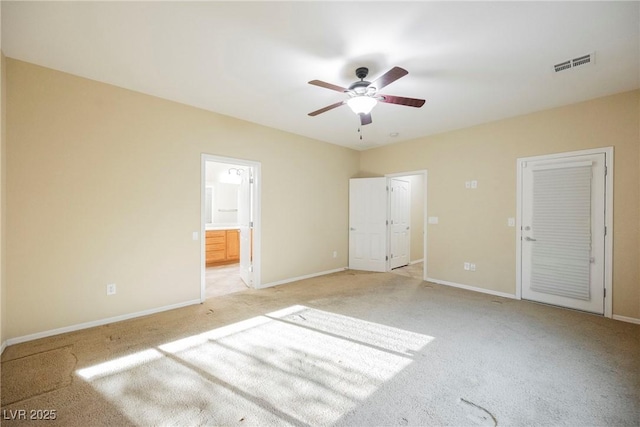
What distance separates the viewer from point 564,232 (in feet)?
12.2

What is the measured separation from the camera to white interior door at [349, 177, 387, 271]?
19.3 ft

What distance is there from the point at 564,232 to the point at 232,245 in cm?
657

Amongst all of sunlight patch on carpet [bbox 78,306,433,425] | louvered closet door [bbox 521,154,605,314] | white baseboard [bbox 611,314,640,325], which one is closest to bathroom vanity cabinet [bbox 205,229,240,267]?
sunlight patch on carpet [bbox 78,306,433,425]

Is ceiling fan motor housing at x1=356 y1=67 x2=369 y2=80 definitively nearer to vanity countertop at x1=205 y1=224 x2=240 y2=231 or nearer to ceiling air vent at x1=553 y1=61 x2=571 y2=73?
ceiling air vent at x1=553 y1=61 x2=571 y2=73

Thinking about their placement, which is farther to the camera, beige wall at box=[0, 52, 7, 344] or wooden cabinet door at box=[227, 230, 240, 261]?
wooden cabinet door at box=[227, 230, 240, 261]

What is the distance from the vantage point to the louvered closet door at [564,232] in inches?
137

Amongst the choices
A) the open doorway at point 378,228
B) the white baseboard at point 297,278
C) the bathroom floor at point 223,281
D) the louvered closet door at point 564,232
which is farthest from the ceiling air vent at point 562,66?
the bathroom floor at point 223,281

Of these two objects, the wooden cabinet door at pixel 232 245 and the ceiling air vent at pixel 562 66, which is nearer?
the ceiling air vent at pixel 562 66

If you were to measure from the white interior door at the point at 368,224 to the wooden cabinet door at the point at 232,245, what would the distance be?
302 centimetres

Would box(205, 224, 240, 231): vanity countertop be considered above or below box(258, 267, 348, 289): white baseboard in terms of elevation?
above

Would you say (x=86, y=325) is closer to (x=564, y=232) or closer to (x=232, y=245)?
(x=232, y=245)

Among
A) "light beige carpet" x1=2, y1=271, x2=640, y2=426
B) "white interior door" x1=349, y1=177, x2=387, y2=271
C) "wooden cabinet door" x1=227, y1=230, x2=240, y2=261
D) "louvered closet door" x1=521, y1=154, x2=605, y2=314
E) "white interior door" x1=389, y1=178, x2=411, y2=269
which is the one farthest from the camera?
"wooden cabinet door" x1=227, y1=230, x2=240, y2=261

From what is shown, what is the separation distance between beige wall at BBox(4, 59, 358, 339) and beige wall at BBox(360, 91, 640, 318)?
3515mm

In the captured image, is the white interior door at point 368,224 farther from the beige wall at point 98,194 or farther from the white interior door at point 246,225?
the beige wall at point 98,194
